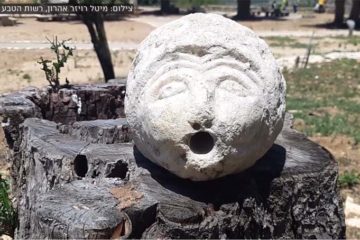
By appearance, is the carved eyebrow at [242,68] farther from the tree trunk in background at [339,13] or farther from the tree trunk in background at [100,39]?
the tree trunk in background at [339,13]

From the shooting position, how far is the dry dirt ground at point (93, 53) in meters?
8.55

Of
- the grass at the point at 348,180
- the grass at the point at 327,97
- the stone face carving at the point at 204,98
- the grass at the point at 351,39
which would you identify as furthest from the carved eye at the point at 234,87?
the grass at the point at 351,39

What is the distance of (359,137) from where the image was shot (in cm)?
867

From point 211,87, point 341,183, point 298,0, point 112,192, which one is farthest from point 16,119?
point 298,0

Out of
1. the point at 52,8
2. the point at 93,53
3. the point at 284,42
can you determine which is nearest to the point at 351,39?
the point at 284,42

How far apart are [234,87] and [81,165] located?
1.14m

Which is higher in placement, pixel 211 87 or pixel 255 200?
pixel 211 87

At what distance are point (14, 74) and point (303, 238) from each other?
11.4 m

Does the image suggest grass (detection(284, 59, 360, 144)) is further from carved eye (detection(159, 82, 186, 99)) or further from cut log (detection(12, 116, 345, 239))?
carved eye (detection(159, 82, 186, 99))

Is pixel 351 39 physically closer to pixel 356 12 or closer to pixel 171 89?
pixel 356 12

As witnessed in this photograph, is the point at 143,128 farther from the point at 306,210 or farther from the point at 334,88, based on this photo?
the point at 334,88

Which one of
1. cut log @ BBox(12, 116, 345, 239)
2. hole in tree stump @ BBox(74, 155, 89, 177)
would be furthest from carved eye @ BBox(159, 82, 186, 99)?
hole in tree stump @ BBox(74, 155, 89, 177)

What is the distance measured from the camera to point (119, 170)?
13.2 feet

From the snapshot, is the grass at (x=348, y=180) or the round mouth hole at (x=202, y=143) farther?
the grass at (x=348, y=180)
